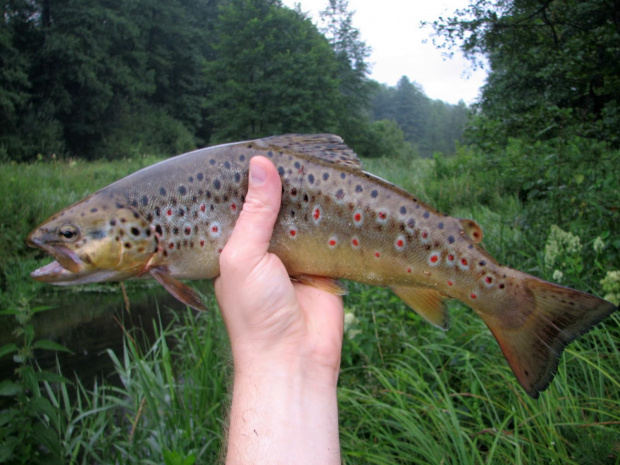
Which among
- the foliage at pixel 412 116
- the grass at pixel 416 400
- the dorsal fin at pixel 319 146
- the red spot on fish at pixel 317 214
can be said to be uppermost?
the foliage at pixel 412 116

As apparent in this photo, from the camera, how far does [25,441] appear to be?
2797mm

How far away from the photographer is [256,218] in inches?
82.3

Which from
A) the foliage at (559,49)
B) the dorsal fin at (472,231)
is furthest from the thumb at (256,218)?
the foliage at (559,49)

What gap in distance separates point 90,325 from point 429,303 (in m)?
7.56

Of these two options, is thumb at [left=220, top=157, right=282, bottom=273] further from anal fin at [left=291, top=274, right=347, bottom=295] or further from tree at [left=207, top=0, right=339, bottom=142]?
tree at [left=207, top=0, right=339, bottom=142]

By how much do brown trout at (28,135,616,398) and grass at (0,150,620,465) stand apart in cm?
106

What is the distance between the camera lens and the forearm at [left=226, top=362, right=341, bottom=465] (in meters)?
1.64

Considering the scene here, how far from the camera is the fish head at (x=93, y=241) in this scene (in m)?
2.17

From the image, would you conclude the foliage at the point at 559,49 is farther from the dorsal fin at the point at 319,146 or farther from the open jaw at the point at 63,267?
the open jaw at the point at 63,267

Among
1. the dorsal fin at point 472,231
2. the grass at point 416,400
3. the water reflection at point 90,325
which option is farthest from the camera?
the water reflection at point 90,325

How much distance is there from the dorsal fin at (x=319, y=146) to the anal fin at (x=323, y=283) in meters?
0.56

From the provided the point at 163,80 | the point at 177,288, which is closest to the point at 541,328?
the point at 177,288

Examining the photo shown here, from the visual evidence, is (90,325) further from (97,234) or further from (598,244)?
(598,244)

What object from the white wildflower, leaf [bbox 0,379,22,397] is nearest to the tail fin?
the white wildflower
